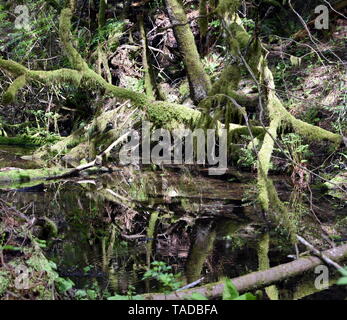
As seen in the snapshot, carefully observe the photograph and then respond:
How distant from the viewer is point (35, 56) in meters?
12.0

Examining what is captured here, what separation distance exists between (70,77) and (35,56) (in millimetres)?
4876

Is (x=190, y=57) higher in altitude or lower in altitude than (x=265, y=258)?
higher

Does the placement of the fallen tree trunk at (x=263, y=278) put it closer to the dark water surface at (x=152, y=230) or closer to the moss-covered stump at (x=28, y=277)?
the dark water surface at (x=152, y=230)

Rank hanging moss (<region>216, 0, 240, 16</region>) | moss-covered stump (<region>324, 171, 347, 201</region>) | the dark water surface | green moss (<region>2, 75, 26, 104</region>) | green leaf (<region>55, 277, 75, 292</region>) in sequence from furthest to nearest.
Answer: hanging moss (<region>216, 0, 240, 16</region>)
moss-covered stump (<region>324, 171, 347, 201</region>)
green moss (<region>2, 75, 26, 104</region>)
the dark water surface
green leaf (<region>55, 277, 75, 292</region>)

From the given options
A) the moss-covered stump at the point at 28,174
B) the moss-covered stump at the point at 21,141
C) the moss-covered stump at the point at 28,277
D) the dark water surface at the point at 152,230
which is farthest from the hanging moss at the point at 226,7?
the moss-covered stump at the point at 21,141

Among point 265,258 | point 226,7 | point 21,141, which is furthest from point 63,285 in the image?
point 21,141

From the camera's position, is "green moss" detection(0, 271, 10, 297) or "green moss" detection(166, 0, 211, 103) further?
"green moss" detection(166, 0, 211, 103)

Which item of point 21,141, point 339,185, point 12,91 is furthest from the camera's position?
point 21,141

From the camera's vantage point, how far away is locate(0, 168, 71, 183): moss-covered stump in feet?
22.9

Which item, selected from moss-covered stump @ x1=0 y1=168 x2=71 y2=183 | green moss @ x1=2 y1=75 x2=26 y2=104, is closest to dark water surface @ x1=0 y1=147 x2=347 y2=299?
moss-covered stump @ x1=0 y1=168 x2=71 y2=183

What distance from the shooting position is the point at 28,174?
7277 mm

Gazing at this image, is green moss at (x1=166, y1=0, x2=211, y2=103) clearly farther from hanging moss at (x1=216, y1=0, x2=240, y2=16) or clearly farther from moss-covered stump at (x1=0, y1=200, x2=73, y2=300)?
moss-covered stump at (x1=0, y1=200, x2=73, y2=300)

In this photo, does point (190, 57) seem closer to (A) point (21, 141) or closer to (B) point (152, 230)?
(B) point (152, 230)
